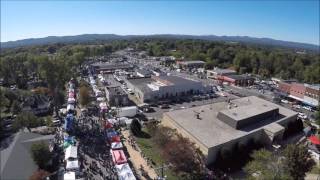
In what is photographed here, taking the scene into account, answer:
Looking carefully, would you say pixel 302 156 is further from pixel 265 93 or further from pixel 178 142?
pixel 265 93

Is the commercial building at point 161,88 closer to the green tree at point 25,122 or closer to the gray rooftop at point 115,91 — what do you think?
the gray rooftop at point 115,91

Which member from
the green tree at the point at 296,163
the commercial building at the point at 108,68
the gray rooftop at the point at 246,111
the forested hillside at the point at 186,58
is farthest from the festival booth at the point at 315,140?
the commercial building at the point at 108,68

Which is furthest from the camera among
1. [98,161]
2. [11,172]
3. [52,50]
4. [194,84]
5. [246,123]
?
[52,50]

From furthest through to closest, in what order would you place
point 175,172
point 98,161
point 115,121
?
1. point 115,121
2. point 98,161
3. point 175,172

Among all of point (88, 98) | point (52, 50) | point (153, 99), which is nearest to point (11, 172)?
point (88, 98)

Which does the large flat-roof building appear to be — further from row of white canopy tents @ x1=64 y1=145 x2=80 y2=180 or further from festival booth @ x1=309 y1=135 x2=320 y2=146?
row of white canopy tents @ x1=64 y1=145 x2=80 y2=180

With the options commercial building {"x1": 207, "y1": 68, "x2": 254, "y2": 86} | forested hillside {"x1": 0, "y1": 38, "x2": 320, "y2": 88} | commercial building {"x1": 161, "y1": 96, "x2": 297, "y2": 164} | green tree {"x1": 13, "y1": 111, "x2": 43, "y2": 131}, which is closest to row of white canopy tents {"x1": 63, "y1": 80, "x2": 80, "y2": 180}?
green tree {"x1": 13, "y1": 111, "x2": 43, "y2": 131}
